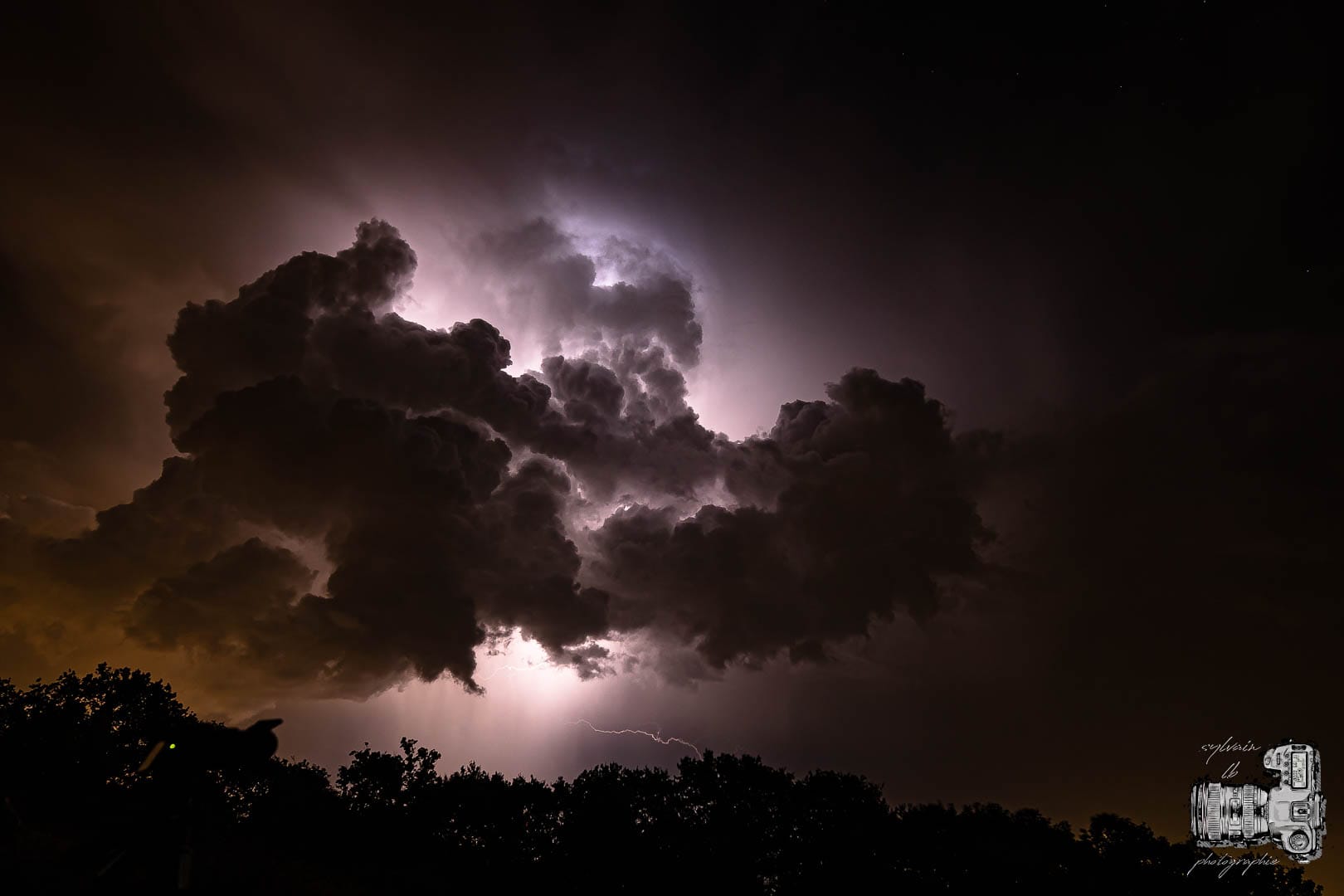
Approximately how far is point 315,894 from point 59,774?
50763 mm

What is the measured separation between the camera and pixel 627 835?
56.3m

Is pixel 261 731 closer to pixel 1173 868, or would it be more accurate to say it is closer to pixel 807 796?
pixel 807 796

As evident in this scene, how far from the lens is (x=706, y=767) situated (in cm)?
6194

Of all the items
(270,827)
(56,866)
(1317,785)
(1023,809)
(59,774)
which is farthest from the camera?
(59,774)

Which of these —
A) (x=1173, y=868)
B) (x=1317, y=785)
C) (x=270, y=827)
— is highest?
(x=1317, y=785)

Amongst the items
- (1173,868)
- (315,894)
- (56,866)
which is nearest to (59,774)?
(315,894)

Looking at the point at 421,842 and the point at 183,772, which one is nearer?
the point at 183,772

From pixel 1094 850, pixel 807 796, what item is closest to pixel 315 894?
pixel 807 796

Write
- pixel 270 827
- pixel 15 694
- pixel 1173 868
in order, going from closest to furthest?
pixel 1173 868
pixel 270 827
pixel 15 694

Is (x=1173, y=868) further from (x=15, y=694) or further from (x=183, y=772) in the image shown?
(x=15, y=694)

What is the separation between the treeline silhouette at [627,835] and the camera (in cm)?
5066

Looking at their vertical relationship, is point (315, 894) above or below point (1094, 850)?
below

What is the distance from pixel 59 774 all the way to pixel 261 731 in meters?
77.5

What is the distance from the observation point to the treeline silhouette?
50656 mm
